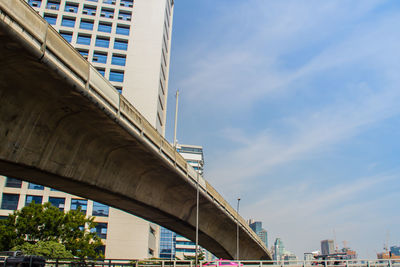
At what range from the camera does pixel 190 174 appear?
87.0ft

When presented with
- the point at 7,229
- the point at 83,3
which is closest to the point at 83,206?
the point at 7,229

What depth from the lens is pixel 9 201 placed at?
5003 cm

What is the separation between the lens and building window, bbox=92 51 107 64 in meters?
58.0

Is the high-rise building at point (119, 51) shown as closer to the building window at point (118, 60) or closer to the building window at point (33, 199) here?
the building window at point (118, 60)

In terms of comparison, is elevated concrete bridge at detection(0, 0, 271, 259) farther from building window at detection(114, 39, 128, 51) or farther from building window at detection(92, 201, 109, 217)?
building window at detection(114, 39, 128, 51)

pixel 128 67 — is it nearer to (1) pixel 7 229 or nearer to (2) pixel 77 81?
(1) pixel 7 229

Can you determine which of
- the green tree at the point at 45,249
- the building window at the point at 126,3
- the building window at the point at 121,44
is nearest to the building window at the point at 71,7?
the building window at the point at 126,3

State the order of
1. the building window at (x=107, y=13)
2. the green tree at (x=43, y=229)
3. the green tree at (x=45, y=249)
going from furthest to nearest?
the building window at (x=107, y=13), the green tree at (x=43, y=229), the green tree at (x=45, y=249)

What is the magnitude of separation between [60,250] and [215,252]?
20367 millimetres

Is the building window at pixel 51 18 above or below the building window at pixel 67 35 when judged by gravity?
above

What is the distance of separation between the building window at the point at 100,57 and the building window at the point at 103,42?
1.64 m

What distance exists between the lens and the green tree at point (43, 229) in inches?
1351

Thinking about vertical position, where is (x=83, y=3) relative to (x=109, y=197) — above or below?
above

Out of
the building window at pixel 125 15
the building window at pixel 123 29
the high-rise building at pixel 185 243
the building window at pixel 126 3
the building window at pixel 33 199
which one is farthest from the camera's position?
the high-rise building at pixel 185 243
